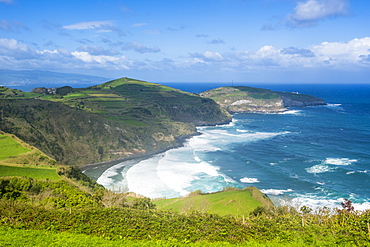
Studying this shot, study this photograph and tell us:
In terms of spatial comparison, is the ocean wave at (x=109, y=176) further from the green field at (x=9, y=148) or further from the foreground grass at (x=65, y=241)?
the foreground grass at (x=65, y=241)

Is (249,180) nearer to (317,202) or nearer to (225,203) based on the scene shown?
(317,202)

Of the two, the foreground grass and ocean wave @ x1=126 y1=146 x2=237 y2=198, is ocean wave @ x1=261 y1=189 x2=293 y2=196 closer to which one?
ocean wave @ x1=126 y1=146 x2=237 y2=198

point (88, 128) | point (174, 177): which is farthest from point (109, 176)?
point (88, 128)

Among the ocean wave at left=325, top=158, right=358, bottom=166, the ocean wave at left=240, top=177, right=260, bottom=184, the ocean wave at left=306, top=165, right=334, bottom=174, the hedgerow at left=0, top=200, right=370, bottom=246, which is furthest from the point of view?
the ocean wave at left=325, top=158, right=358, bottom=166

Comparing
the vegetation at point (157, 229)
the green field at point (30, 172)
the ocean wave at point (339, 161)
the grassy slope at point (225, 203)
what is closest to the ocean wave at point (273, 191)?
the grassy slope at point (225, 203)

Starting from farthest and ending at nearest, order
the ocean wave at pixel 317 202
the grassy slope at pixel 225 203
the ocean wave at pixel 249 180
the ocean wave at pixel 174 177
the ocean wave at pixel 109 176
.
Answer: the ocean wave at pixel 109 176, the ocean wave at pixel 249 180, the ocean wave at pixel 174 177, the ocean wave at pixel 317 202, the grassy slope at pixel 225 203

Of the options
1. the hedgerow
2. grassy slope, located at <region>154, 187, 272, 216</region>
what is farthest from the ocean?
the hedgerow

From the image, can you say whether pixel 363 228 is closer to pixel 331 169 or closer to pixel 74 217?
pixel 74 217
